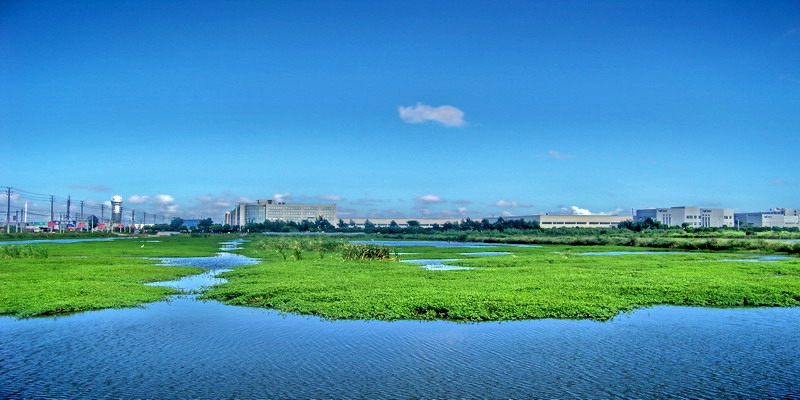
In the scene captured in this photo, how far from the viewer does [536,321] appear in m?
13.3

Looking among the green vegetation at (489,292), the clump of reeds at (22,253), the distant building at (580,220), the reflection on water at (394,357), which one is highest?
the distant building at (580,220)

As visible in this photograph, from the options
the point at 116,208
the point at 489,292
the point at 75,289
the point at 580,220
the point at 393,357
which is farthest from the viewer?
the point at 116,208

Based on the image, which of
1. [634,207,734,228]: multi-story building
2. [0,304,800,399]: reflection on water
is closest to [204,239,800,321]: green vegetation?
[0,304,800,399]: reflection on water

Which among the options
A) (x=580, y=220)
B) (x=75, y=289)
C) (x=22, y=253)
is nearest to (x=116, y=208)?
(x=580, y=220)

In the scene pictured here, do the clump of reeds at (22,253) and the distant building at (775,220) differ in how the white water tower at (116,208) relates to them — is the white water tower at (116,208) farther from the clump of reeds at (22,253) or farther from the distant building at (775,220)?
the distant building at (775,220)

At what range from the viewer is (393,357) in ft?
33.2

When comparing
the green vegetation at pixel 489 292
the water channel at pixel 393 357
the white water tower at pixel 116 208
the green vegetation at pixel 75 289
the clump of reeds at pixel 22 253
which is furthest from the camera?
the white water tower at pixel 116 208

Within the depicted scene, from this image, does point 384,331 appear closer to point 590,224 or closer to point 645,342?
point 645,342

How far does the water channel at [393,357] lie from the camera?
8359 millimetres

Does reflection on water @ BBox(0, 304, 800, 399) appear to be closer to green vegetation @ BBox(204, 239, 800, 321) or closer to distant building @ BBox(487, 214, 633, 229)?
green vegetation @ BBox(204, 239, 800, 321)

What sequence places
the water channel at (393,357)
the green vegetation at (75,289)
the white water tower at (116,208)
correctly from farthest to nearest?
the white water tower at (116,208) → the green vegetation at (75,289) → the water channel at (393,357)

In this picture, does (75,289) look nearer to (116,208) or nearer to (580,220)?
(580,220)

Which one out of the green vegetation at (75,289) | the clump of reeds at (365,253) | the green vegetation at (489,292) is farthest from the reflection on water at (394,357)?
the clump of reeds at (365,253)

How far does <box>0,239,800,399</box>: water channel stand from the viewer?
8.36m
